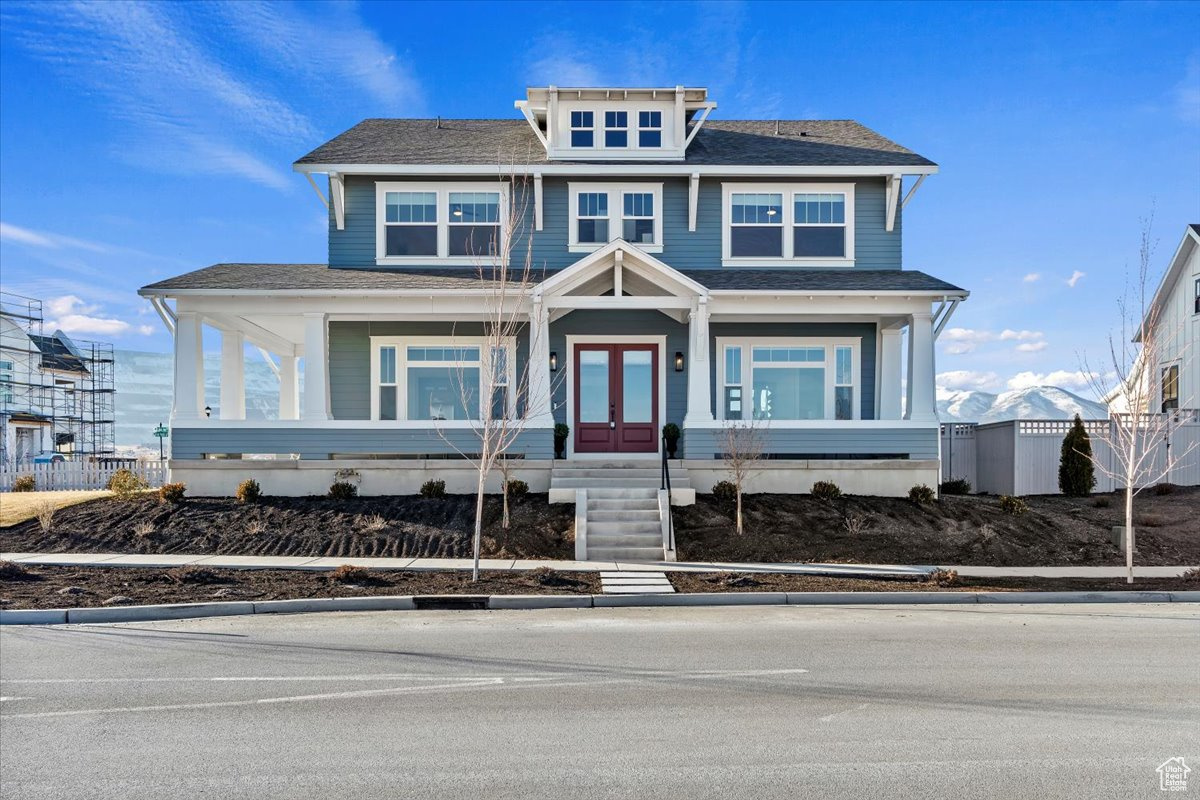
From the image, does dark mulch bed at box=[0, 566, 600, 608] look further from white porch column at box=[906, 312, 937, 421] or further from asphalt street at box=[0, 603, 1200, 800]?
white porch column at box=[906, 312, 937, 421]

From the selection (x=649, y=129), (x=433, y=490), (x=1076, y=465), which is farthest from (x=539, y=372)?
(x=1076, y=465)

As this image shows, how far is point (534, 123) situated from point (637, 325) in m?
5.49

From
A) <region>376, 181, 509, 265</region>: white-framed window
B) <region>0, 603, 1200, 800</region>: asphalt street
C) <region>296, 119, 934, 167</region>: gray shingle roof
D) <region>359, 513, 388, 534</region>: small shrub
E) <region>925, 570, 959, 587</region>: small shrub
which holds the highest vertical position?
<region>296, 119, 934, 167</region>: gray shingle roof

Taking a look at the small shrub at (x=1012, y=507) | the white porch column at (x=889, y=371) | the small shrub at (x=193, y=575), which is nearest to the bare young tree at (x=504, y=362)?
the small shrub at (x=193, y=575)

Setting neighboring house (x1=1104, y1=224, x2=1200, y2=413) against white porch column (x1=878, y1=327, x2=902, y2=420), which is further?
neighboring house (x1=1104, y1=224, x2=1200, y2=413)

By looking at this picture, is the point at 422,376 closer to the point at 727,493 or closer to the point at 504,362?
the point at 504,362

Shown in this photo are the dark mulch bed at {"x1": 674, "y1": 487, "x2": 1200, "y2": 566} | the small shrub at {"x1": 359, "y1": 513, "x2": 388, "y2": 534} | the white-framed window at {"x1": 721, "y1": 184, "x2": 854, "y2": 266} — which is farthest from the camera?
the white-framed window at {"x1": 721, "y1": 184, "x2": 854, "y2": 266}

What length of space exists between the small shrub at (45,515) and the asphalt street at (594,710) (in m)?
7.14

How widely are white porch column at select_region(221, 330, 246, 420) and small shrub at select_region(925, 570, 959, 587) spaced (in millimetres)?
15542

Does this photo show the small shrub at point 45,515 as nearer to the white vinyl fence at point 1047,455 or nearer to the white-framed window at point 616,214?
the white-framed window at point 616,214

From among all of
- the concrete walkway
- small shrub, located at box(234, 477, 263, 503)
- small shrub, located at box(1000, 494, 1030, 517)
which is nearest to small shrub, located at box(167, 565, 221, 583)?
the concrete walkway

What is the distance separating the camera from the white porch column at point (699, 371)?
17766 millimetres

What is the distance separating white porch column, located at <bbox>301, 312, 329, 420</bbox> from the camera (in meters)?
17.8

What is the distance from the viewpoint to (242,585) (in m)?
11.6
